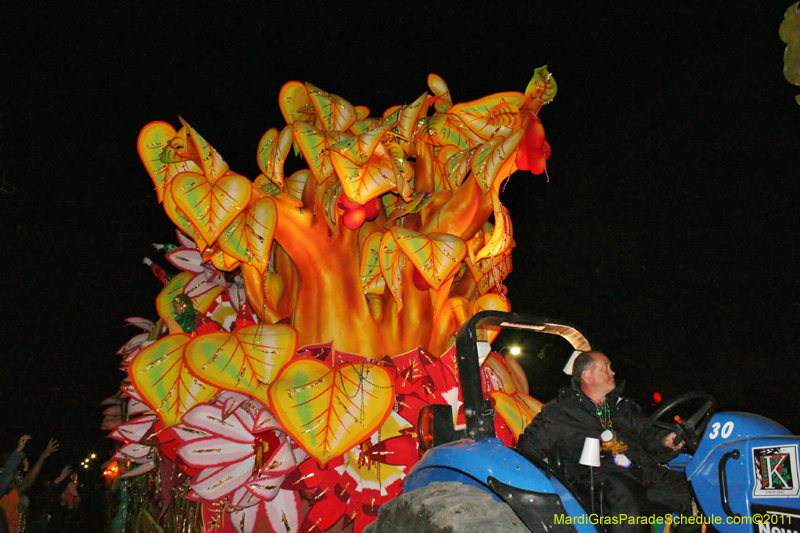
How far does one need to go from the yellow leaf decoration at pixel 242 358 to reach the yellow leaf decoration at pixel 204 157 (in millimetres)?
1006

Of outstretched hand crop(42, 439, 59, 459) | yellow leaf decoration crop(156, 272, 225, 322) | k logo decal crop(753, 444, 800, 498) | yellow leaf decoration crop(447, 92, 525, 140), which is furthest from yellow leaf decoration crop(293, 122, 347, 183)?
outstretched hand crop(42, 439, 59, 459)

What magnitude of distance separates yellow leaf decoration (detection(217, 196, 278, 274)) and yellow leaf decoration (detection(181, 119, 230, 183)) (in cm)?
31

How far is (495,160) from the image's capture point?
382cm

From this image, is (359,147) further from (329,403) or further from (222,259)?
(329,403)

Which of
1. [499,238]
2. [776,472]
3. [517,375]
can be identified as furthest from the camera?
[517,375]

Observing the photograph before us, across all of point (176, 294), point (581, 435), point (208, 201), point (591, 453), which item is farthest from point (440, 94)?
point (591, 453)

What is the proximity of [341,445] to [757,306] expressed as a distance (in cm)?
438

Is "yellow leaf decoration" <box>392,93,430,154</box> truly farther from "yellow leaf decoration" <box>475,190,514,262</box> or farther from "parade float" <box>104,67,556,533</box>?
"yellow leaf decoration" <box>475,190,514,262</box>

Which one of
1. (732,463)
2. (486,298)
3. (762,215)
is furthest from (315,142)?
(762,215)

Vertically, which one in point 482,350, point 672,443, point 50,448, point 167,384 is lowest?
point 50,448

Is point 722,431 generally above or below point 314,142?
below

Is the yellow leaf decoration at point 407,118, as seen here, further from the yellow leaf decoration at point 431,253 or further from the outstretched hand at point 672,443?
the outstretched hand at point 672,443

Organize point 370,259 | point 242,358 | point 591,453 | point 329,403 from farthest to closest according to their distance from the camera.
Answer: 1. point 370,259
2. point 242,358
3. point 329,403
4. point 591,453

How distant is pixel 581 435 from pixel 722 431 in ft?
1.67
